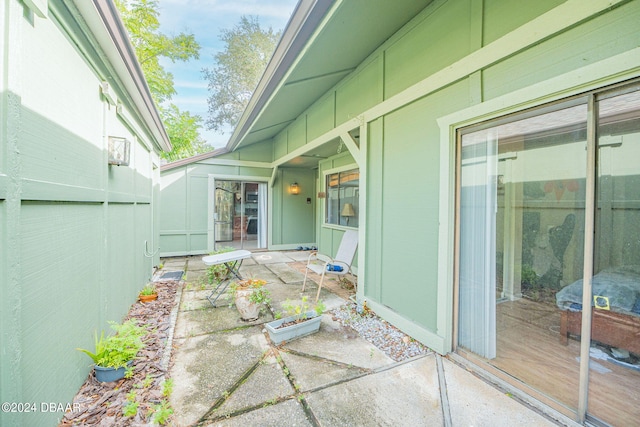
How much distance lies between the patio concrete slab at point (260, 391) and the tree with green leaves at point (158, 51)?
7.72 meters

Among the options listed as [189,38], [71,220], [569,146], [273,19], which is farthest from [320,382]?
[273,19]

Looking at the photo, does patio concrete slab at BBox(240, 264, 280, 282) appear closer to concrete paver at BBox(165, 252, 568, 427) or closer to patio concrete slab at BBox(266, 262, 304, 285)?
patio concrete slab at BBox(266, 262, 304, 285)

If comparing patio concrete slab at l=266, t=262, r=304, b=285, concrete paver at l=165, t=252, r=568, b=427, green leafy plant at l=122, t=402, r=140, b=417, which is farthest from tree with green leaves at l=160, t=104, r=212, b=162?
green leafy plant at l=122, t=402, r=140, b=417

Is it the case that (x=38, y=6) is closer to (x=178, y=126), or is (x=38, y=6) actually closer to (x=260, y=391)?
(x=260, y=391)

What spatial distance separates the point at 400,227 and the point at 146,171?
4.29 m

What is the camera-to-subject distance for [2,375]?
3.65 ft

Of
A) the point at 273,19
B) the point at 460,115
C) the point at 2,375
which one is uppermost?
the point at 273,19

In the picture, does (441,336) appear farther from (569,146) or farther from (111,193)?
(111,193)

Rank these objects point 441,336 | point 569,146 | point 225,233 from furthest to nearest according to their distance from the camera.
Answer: point 225,233 → point 441,336 → point 569,146

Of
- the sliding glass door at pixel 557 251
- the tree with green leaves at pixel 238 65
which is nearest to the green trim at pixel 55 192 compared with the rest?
the sliding glass door at pixel 557 251

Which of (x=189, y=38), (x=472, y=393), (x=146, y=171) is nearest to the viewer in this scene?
(x=472, y=393)

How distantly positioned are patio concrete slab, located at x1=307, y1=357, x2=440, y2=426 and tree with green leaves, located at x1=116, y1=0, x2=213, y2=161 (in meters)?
8.20

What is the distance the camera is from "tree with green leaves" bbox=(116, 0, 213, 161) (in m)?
7.11

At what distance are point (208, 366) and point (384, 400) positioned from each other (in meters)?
1.47
